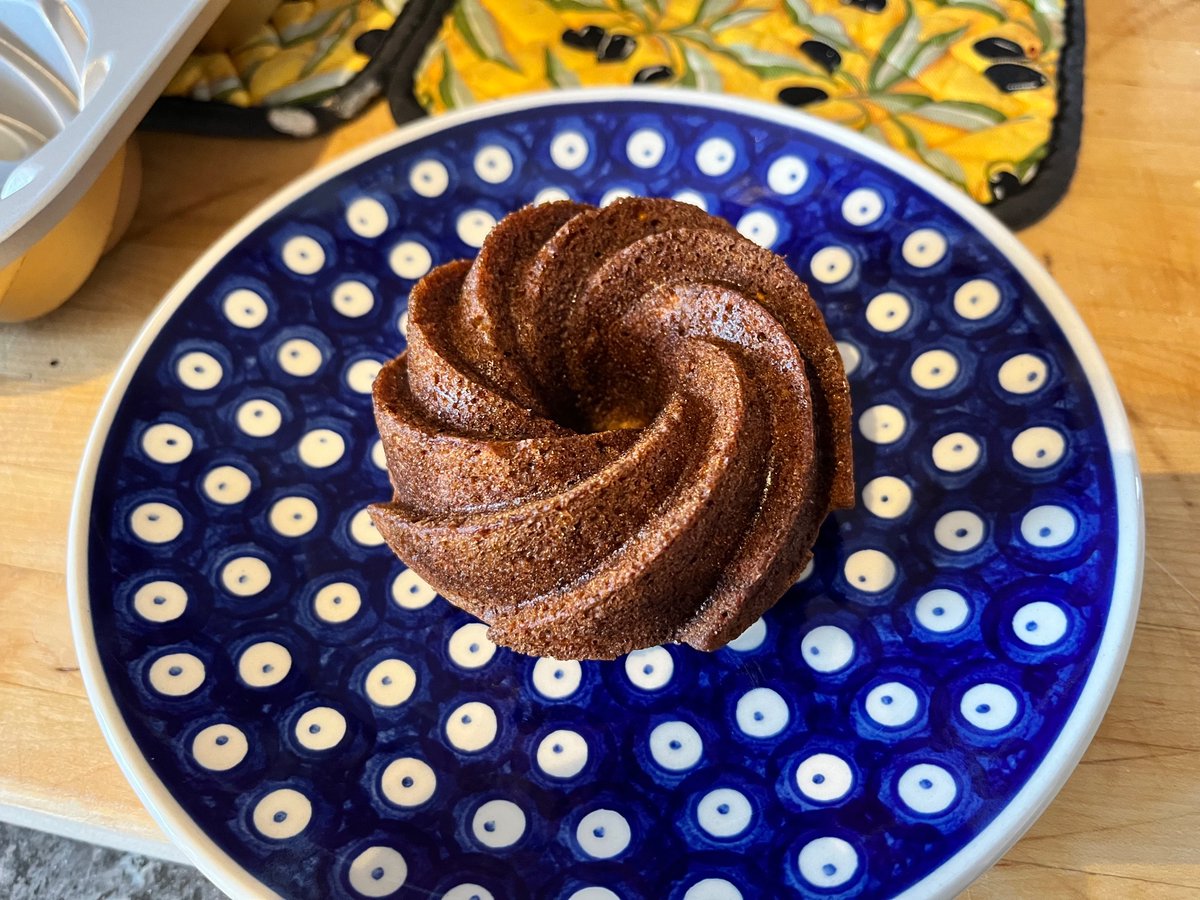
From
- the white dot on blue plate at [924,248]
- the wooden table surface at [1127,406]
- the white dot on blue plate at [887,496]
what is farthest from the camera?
the white dot on blue plate at [924,248]

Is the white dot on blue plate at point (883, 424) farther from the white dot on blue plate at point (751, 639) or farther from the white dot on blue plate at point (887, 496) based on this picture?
the white dot on blue plate at point (751, 639)

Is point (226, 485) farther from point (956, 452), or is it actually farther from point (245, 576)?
point (956, 452)

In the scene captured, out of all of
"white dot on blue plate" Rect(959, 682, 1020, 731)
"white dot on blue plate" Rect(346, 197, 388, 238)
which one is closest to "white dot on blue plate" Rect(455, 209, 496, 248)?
"white dot on blue plate" Rect(346, 197, 388, 238)

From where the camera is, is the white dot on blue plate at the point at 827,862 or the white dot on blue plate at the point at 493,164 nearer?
the white dot on blue plate at the point at 827,862

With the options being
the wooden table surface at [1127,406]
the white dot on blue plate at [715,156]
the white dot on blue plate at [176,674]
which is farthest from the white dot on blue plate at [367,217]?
the white dot on blue plate at [176,674]

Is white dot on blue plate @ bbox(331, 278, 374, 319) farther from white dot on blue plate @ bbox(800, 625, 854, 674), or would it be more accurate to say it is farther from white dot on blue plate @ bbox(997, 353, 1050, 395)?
white dot on blue plate @ bbox(997, 353, 1050, 395)

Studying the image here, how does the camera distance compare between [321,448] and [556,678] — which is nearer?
[556,678]

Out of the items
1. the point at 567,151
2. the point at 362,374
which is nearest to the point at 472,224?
the point at 567,151
